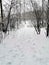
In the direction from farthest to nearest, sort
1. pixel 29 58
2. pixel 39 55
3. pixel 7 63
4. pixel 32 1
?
pixel 32 1 < pixel 39 55 < pixel 29 58 < pixel 7 63

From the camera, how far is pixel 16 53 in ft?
18.1

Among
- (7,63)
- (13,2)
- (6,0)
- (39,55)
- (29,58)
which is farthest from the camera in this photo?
(6,0)

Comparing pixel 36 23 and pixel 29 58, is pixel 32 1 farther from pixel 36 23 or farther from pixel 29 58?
pixel 29 58

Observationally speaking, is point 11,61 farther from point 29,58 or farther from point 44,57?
point 44,57

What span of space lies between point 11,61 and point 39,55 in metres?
1.11

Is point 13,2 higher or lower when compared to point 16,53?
higher

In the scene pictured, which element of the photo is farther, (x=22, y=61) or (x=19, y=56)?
(x=19, y=56)

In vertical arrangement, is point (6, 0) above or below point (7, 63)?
above

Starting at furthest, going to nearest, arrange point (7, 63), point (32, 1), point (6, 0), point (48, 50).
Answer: point (6, 0)
point (32, 1)
point (48, 50)
point (7, 63)

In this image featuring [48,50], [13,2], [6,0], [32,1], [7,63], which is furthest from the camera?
[6,0]

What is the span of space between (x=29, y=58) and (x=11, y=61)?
630 mm

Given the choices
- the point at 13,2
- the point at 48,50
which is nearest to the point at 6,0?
the point at 13,2

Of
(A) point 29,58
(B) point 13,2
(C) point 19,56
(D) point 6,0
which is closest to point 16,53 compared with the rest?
(C) point 19,56

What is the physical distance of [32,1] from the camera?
11.3 m
